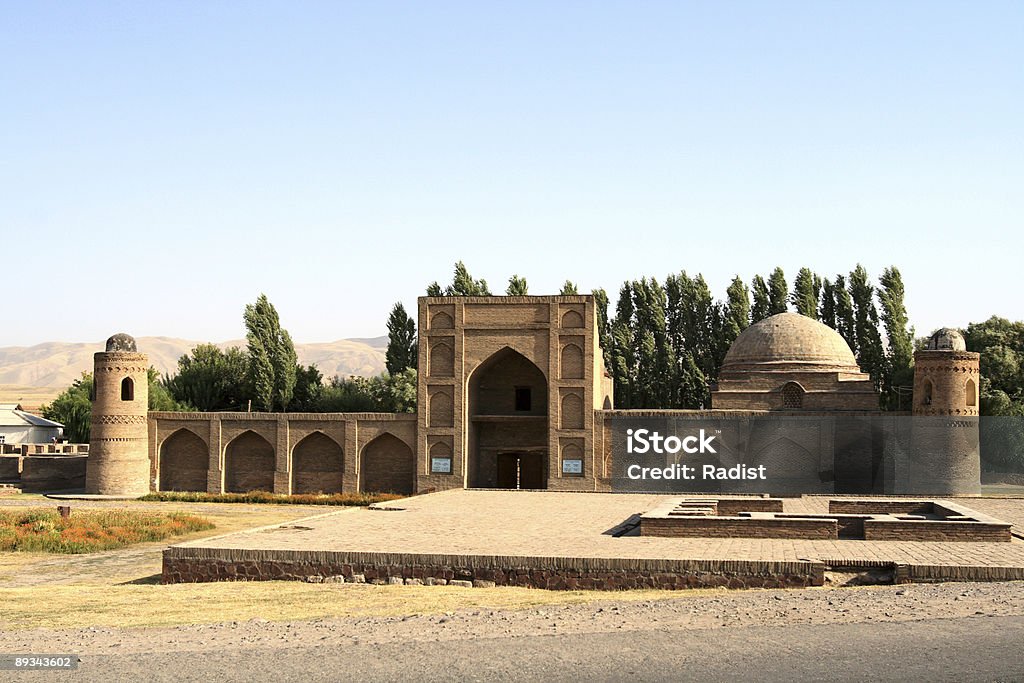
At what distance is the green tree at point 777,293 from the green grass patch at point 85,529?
33.1 m

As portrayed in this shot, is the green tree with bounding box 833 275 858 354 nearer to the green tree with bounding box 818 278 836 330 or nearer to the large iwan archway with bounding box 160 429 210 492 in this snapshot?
the green tree with bounding box 818 278 836 330

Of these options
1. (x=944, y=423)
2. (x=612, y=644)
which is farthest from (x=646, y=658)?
(x=944, y=423)

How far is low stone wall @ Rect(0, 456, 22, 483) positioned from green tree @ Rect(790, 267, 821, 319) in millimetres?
34903

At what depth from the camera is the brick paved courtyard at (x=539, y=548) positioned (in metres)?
14.8

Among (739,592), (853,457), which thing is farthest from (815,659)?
(853,457)

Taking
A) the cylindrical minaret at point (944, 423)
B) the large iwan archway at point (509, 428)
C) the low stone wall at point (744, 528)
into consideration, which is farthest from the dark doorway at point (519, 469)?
the low stone wall at point (744, 528)

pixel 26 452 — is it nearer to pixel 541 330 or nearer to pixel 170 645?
pixel 541 330

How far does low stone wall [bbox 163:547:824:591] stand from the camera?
1445cm

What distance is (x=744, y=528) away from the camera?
18.5 meters

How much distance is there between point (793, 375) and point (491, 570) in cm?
2780

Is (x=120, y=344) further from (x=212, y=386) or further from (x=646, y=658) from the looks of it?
(x=646, y=658)

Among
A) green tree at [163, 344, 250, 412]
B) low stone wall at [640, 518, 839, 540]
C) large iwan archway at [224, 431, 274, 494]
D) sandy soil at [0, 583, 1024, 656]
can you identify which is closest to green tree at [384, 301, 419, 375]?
green tree at [163, 344, 250, 412]

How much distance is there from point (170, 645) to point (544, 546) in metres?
7.17

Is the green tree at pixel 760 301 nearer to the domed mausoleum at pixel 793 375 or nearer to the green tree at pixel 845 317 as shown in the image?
the green tree at pixel 845 317
